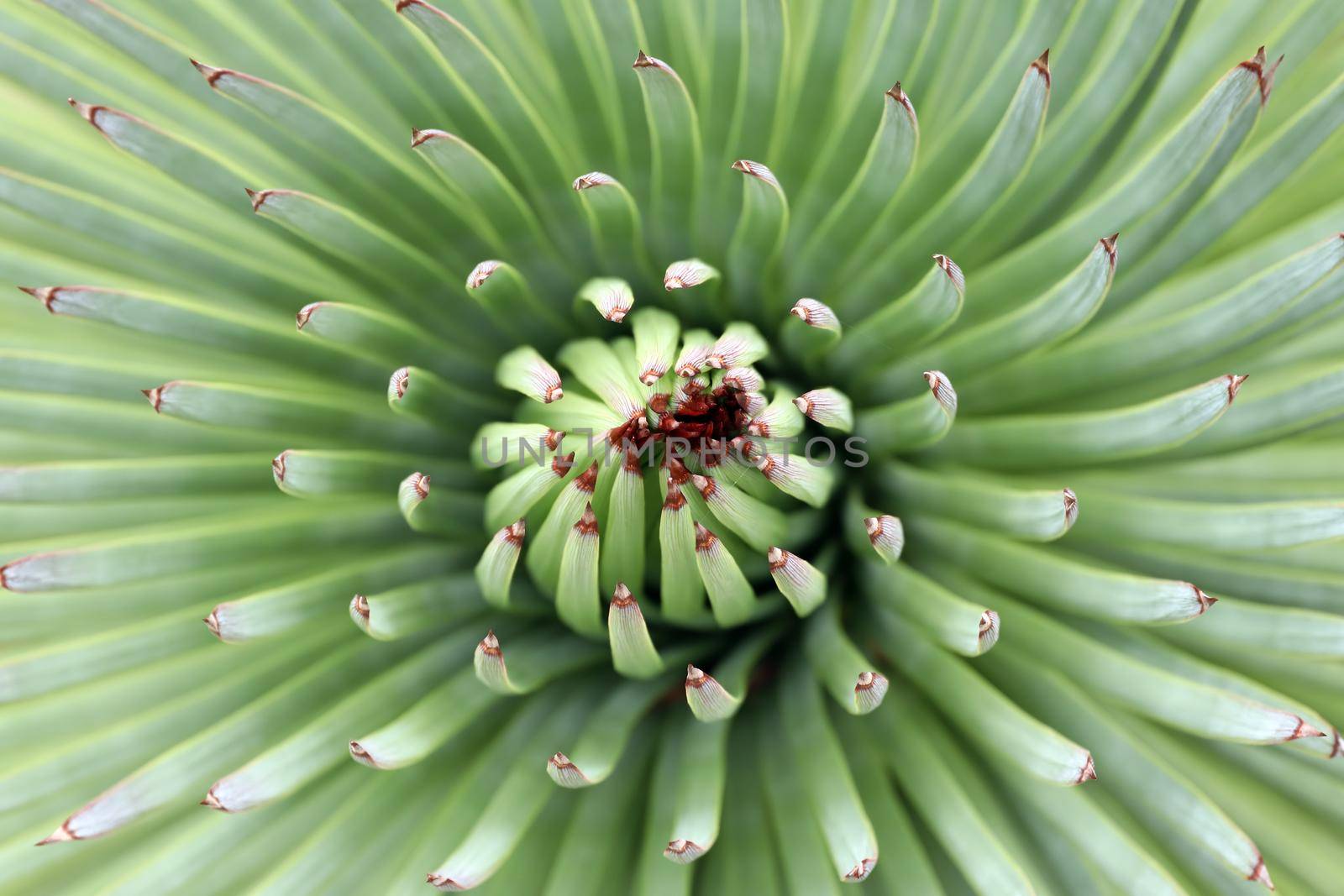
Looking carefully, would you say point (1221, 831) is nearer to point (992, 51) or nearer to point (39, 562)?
point (992, 51)

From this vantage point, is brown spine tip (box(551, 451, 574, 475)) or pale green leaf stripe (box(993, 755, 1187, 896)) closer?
pale green leaf stripe (box(993, 755, 1187, 896))

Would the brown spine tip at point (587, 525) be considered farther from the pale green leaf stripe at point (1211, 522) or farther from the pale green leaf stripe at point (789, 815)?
the pale green leaf stripe at point (1211, 522)

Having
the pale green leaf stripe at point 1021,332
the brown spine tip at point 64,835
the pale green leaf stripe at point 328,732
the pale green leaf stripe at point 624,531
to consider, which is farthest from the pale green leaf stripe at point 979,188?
the brown spine tip at point 64,835

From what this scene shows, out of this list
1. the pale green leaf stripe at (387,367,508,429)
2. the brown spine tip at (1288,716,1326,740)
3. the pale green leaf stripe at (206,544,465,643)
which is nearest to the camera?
the brown spine tip at (1288,716,1326,740)

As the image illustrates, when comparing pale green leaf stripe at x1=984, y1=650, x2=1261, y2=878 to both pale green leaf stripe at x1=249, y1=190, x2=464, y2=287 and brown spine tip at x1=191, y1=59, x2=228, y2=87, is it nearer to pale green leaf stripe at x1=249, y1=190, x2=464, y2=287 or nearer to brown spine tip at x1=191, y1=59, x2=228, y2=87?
pale green leaf stripe at x1=249, y1=190, x2=464, y2=287

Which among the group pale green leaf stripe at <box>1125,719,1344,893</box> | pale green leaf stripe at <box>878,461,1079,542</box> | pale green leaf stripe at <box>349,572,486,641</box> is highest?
pale green leaf stripe at <box>878,461,1079,542</box>

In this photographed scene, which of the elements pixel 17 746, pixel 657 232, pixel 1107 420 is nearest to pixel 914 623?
pixel 1107 420

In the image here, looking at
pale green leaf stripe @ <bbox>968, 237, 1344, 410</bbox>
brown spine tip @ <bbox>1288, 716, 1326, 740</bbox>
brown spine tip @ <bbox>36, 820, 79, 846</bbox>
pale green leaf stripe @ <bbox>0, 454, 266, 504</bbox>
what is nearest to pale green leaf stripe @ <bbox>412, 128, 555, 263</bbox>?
pale green leaf stripe @ <bbox>0, 454, 266, 504</bbox>
